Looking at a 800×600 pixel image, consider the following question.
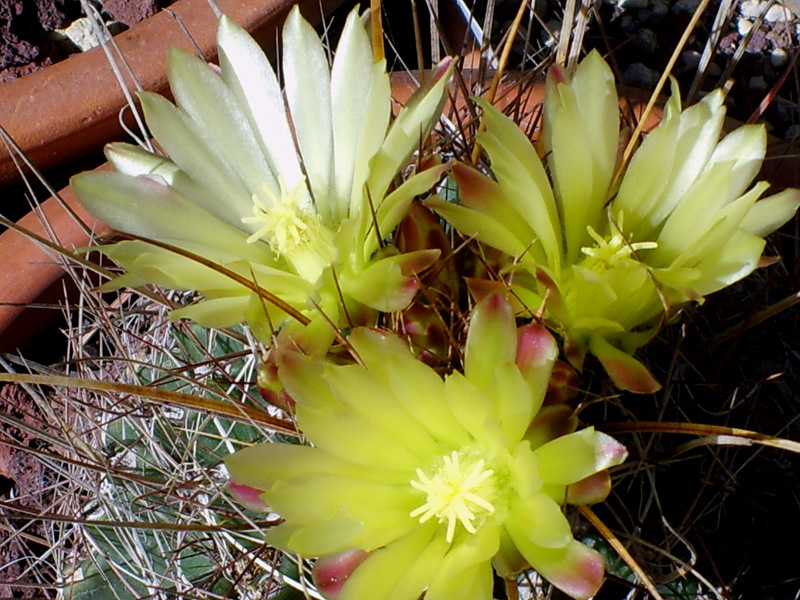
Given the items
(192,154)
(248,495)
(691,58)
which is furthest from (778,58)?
(248,495)

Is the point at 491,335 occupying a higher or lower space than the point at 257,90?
lower

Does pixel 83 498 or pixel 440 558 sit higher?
pixel 440 558

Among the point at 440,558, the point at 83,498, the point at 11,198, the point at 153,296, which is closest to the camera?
the point at 440,558

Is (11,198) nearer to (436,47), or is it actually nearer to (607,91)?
(436,47)

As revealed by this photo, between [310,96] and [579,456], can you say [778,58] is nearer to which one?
[310,96]

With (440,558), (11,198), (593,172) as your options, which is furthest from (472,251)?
(11,198)

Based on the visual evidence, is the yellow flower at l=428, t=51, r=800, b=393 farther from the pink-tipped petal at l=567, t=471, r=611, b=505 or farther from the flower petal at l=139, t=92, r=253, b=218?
the flower petal at l=139, t=92, r=253, b=218

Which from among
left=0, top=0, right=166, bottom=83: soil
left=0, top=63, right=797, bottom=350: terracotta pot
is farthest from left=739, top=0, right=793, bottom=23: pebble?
left=0, top=0, right=166, bottom=83: soil
